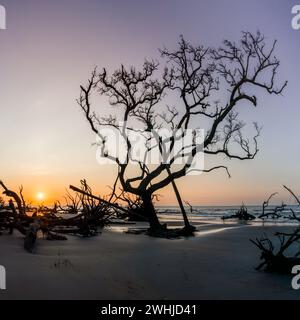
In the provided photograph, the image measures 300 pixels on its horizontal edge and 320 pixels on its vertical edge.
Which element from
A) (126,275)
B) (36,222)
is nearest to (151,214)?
(36,222)

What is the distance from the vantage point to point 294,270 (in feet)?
20.8

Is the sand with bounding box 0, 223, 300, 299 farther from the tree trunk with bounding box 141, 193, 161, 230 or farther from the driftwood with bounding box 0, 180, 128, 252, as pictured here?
the tree trunk with bounding box 141, 193, 161, 230

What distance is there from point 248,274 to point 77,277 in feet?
9.66

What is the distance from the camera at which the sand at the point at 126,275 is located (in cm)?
462

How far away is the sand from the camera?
182 inches

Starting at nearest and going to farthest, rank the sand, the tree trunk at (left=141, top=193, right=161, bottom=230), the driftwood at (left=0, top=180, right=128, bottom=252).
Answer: the sand, the driftwood at (left=0, top=180, right=128, bottom=252), the tree trunk at (left=141, top=193, right=161, bottom=230)

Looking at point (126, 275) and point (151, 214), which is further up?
point (151, 214)

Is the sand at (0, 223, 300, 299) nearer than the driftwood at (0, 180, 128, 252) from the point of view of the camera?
Yes

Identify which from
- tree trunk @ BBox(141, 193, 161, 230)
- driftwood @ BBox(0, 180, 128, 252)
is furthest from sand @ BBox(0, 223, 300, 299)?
tree trunk @ BBox(141, 193, 161, 230)

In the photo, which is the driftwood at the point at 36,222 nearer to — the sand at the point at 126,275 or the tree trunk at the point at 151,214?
the sand at the point at 126,275

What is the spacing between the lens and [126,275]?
5.68 meters

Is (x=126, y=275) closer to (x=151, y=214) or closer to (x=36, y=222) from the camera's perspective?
(x=36, y=222)

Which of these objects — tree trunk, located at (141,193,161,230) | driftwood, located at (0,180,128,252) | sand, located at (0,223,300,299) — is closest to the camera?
sand, located at (0,223,300,299)
